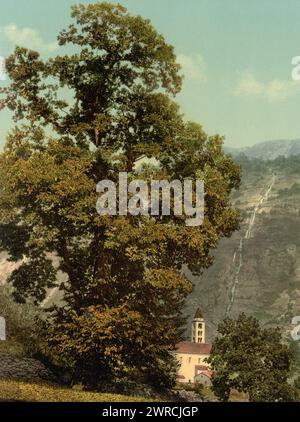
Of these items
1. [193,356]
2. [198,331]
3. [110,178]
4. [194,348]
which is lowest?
[110,178]

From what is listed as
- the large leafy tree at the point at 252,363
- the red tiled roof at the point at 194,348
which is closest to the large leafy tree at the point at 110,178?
the large leafy tree at the point at 252,363

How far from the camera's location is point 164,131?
2444 cm

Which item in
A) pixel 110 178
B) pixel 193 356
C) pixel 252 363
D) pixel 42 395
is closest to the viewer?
pixel 42 395

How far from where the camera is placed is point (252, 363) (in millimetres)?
48531

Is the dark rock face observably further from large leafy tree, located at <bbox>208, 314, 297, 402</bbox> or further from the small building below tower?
the small building below tower

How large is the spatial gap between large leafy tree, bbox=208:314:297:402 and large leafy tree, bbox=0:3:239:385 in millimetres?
23969

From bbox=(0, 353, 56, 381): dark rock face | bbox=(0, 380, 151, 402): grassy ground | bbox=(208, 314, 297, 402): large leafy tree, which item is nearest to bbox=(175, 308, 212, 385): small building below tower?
bbox=(208, 314, 297, 402): large leafy tree

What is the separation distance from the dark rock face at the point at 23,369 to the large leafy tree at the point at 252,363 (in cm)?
2479

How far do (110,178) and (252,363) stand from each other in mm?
29994

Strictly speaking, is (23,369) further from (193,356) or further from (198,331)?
(198,331)

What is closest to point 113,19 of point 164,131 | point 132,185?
point 164,131

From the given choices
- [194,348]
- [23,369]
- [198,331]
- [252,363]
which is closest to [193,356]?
[194,348]

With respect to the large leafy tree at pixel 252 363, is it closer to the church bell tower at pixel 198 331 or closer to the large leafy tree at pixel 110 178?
the large leafy tree at pixel 110 178
